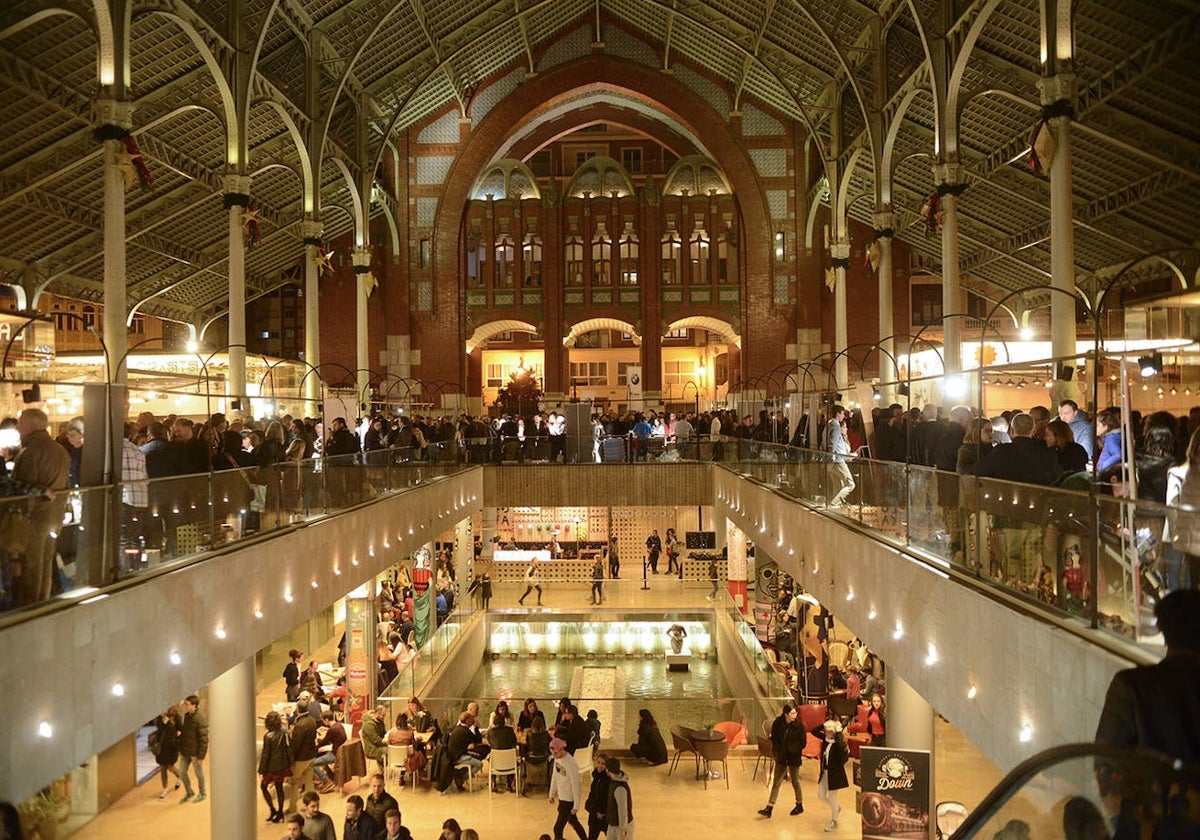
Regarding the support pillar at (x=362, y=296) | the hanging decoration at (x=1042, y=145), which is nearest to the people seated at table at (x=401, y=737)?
the hanging decoration at (x=1042, y=145)

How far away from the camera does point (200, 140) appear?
82.7 feet

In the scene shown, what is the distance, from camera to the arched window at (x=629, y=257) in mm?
38094

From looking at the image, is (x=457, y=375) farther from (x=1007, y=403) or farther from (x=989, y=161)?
(x=1007, y=403)

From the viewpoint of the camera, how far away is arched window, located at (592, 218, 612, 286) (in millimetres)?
38094

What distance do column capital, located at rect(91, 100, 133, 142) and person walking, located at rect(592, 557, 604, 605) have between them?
57.0 feet

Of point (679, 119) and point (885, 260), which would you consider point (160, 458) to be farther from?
point (679, 119)

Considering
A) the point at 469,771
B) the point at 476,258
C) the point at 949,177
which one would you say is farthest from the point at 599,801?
the point at 476,258

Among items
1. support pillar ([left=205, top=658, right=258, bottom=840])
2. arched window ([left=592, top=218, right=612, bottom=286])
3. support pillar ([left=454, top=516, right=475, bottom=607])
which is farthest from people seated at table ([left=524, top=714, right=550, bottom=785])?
arched window ([left=592, top=218, right=612, bottom=286])

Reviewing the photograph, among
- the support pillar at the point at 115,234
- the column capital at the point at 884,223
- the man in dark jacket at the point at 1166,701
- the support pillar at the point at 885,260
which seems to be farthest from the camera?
the support pillar at the point at 885,260

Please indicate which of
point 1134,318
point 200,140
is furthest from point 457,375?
point 1134,318

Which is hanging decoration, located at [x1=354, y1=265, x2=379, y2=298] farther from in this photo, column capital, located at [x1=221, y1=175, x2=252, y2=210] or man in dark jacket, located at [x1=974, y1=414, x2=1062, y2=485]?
man in dark jacket, located at [x1=974, y1=414, x2=1062, y2=485]

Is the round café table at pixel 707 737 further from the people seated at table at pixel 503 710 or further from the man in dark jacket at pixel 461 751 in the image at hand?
the man in dark jacket at pixel 461 751

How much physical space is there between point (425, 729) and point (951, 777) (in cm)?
798

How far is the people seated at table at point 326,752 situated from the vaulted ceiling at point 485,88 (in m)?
9.80
